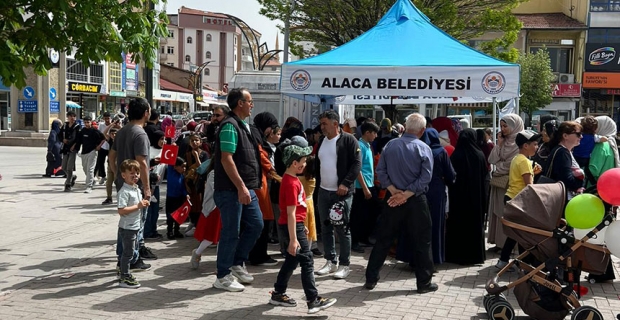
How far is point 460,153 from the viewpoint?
23.9ft

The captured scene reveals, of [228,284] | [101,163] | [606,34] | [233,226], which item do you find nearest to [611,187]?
→ [233,226]

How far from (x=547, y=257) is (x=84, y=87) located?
1644 inches

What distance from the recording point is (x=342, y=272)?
21.5 ft

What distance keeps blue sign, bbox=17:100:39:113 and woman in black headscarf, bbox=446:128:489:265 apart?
1071 inches

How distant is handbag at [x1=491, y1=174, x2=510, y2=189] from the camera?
7.38 metres

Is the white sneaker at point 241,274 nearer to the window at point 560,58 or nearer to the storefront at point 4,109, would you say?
the storefront at point 4,109

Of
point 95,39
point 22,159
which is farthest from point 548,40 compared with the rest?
point 95,39

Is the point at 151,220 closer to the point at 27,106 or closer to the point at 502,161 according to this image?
the point at 502,161

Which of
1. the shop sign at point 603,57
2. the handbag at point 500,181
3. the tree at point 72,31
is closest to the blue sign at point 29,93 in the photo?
the tree at point 72,31

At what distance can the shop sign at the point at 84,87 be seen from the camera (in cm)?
4078

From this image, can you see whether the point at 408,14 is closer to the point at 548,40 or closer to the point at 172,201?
the point at 172,201

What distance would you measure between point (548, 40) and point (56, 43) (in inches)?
1665

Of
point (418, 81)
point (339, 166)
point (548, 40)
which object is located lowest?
point (339, 166)

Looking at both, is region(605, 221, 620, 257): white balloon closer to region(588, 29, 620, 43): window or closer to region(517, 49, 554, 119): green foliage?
region(517, 49, 554, 119): green foliage
